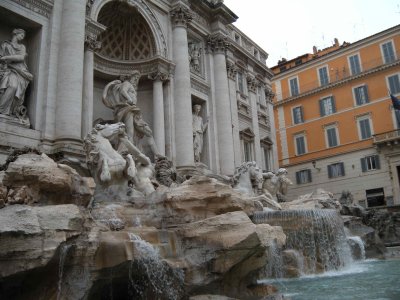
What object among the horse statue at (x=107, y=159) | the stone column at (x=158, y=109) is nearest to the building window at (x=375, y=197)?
the stone column at (x=158, y=109)

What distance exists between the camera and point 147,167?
1054 centimetres

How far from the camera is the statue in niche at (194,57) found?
19.6 m

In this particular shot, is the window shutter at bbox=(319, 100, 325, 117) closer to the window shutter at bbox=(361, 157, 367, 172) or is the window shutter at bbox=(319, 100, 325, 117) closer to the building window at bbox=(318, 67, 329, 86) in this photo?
the building window at bbox=(318, 67, 329, 86)

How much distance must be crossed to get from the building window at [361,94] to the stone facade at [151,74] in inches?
313

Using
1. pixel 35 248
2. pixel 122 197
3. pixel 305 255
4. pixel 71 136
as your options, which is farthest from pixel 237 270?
pixel 71 136

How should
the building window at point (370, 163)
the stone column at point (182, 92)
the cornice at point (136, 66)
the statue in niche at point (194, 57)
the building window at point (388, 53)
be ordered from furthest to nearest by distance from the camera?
the building window at point (388, 53) → the building window at point (370, 163) → the statue in niche at point (194, 57) → the stone column at point (182, 92) → the cornice at point (136, 66)

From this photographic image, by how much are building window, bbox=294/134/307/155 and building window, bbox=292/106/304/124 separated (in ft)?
4.28

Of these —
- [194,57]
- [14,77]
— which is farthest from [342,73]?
[14,77]

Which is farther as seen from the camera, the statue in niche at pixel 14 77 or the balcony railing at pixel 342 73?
the balcony railing at pixel 342 73

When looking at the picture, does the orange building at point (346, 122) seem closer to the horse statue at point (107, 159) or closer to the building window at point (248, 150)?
the building window at point (248, 150)

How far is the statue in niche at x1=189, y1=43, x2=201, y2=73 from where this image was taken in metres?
19.6

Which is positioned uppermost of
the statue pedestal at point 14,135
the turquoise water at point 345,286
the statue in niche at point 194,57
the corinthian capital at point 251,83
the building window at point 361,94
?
the building window at point 361,94

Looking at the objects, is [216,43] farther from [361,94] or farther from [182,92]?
[361,94]

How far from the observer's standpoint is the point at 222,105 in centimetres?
1973
